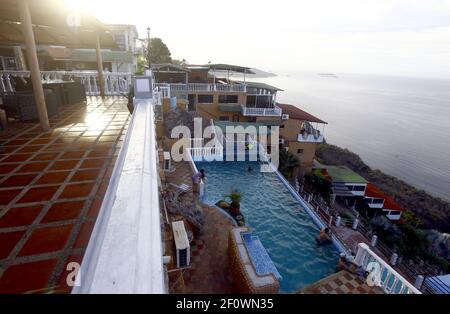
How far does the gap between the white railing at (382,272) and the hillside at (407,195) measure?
3098 centimetres

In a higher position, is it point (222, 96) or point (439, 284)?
point (222, 96)

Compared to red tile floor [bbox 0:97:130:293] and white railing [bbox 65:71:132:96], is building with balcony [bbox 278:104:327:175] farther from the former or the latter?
red tile floor [bbox 0:97:130:293]

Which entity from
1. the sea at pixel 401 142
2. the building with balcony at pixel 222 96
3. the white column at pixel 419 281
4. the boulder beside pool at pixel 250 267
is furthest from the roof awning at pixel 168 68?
the sea at pixel 401 142

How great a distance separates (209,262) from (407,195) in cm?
4041

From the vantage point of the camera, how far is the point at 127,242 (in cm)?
150

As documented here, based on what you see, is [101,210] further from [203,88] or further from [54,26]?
[203,88]

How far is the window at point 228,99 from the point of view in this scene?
2789cm

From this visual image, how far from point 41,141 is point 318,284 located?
8.42 metres

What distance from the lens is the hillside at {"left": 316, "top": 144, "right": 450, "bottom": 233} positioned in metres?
31.6

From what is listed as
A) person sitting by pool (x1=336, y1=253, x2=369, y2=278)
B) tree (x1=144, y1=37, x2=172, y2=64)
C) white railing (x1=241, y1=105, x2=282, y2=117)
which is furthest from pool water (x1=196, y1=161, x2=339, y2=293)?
tree (x1=144, y1=37, x2=172, y2=64)

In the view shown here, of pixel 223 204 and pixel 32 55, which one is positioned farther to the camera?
pixel 223 204

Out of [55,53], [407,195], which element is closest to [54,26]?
[55,53]

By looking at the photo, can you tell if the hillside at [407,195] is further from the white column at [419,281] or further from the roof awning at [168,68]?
the roof awning at [168,68]

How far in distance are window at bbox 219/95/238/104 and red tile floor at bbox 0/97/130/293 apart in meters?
22.6
